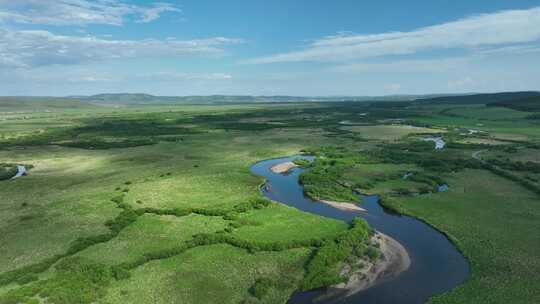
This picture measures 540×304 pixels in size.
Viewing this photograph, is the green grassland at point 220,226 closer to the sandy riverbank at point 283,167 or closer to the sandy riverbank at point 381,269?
the sandy riverbank at point 381,269

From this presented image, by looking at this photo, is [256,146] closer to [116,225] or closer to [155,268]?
[116,225]

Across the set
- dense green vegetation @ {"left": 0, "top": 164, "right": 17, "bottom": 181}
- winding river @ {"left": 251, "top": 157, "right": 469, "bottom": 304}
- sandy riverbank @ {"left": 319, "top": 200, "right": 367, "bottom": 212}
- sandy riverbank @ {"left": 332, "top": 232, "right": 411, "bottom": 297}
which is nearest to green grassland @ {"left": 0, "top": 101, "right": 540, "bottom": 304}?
dense green vegetation @ {"left": 0, "top": 164, "right": 17, "bottom": 181}

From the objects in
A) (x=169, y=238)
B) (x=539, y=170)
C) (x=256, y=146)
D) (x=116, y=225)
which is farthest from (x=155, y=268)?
(x=256, y=146)

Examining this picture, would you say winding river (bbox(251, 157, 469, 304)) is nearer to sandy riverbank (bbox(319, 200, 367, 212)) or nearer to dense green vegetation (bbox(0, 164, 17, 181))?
sandy riverbank (bbox(319, 200, 367, 212))

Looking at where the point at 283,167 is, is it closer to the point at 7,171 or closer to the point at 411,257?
the point at 411,257

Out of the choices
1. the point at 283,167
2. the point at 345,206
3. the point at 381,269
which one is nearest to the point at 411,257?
the point at 381,269

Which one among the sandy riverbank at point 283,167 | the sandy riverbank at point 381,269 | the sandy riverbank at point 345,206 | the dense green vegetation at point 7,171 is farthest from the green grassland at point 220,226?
the sandy riverbank at point 283,167
